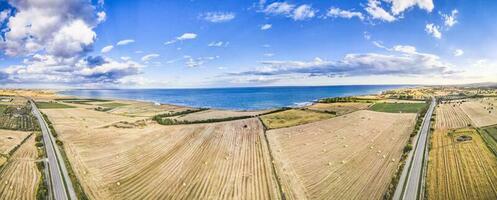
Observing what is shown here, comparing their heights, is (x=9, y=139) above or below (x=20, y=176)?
above

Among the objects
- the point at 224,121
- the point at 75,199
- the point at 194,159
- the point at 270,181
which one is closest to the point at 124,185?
the point at 75,199

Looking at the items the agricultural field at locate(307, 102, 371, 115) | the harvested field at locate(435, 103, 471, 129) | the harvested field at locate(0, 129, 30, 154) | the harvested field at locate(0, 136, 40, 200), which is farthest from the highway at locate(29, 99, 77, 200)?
the agricultural field at locate(307, 102, 371, 115)

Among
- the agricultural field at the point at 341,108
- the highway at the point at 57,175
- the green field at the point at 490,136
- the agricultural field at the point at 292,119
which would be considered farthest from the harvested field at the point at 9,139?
the green field at the point at 490,136

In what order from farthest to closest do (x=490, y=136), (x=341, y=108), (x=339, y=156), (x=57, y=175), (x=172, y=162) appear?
(x=341, y=108) → (x=490, y=136) → (x=339, y=156) → (x=172, y=162) → (x=57, y=175)

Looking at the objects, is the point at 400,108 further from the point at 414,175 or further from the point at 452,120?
the point at 414,175

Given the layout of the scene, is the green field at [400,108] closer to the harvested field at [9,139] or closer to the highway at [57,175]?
the highway at [57,175]

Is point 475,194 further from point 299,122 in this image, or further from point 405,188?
point 299,122

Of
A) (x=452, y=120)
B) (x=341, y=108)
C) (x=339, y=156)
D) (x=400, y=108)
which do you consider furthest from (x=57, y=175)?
(x=400, y=108)

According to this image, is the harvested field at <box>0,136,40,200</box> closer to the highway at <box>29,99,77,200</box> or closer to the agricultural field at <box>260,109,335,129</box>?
the highway at <box>29,99,77,200</box>
